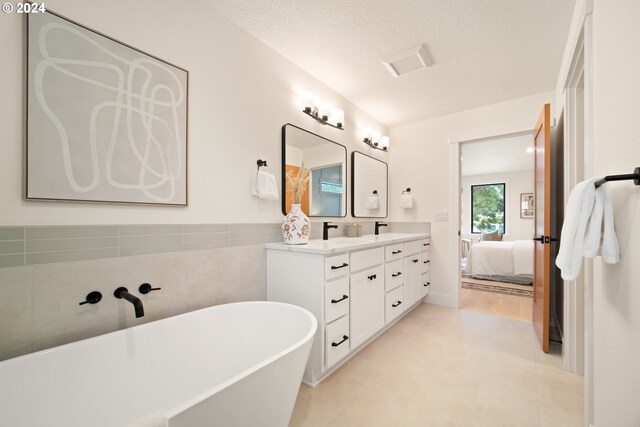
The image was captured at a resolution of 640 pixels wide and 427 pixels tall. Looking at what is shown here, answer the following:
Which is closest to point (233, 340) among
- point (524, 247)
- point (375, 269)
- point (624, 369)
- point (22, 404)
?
point (22, 404)

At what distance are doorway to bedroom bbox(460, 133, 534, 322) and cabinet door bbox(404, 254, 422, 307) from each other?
2.53 ft

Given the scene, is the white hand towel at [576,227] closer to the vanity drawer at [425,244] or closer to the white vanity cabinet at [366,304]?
the white vanity cabinet at [366,304]

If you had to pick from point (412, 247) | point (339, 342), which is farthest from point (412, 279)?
point (339, 342)

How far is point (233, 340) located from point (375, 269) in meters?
1.22

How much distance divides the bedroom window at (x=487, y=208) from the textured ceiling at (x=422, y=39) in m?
5.16

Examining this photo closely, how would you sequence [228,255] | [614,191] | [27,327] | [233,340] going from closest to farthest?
[614,191] → [27,327] → [233,340] → [228,255]

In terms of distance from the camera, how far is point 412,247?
2.89m

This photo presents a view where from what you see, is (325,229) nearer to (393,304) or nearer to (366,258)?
(366,258)

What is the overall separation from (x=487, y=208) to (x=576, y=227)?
7.51m

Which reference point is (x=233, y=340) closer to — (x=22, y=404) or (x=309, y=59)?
(x=22, y=404)

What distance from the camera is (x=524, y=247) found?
4.30m

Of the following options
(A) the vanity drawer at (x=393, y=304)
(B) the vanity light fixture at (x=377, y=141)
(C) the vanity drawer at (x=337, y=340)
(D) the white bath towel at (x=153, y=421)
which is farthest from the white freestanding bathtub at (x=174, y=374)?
(B) the vanity light fixture at (x=377, y=141)

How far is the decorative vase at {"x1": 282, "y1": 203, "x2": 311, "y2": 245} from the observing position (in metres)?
1.93

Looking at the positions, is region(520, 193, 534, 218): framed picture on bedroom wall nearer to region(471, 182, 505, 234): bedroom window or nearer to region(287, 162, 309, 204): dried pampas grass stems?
region(471, 182, 505, 234): bedroom window
